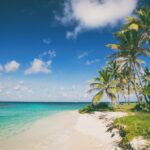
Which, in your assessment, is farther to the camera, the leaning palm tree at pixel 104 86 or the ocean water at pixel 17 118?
the leaning palm tree at pixel 104 86

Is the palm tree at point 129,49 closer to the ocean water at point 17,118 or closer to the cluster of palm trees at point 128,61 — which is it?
the cluster of palm trees at point 128,61

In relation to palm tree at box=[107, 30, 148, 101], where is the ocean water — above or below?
below

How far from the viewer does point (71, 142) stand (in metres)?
12.6

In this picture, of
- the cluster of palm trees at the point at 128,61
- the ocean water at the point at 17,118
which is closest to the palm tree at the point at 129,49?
the cluster of palm trees at the point at 128,61

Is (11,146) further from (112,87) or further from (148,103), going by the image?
(112,87)

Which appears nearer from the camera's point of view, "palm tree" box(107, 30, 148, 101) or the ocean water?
the ocean water

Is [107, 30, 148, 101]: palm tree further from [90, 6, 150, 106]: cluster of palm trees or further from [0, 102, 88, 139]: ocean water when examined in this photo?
[0, 102, 88, 139]: ocean water

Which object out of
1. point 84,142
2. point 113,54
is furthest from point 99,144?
point 113,54

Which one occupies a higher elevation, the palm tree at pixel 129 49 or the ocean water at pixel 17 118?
the palm tree at pixel 129 49

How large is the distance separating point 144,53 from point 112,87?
6901 millimetres

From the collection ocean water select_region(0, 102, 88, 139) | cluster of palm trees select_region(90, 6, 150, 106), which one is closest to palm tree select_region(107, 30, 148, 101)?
cluster of palm trees select_region(90, 6, 150, 106)

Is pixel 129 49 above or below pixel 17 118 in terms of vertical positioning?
above

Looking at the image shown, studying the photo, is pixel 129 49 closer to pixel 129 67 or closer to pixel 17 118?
pixel 129 67

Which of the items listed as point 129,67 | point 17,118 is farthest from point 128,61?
point 17,118
